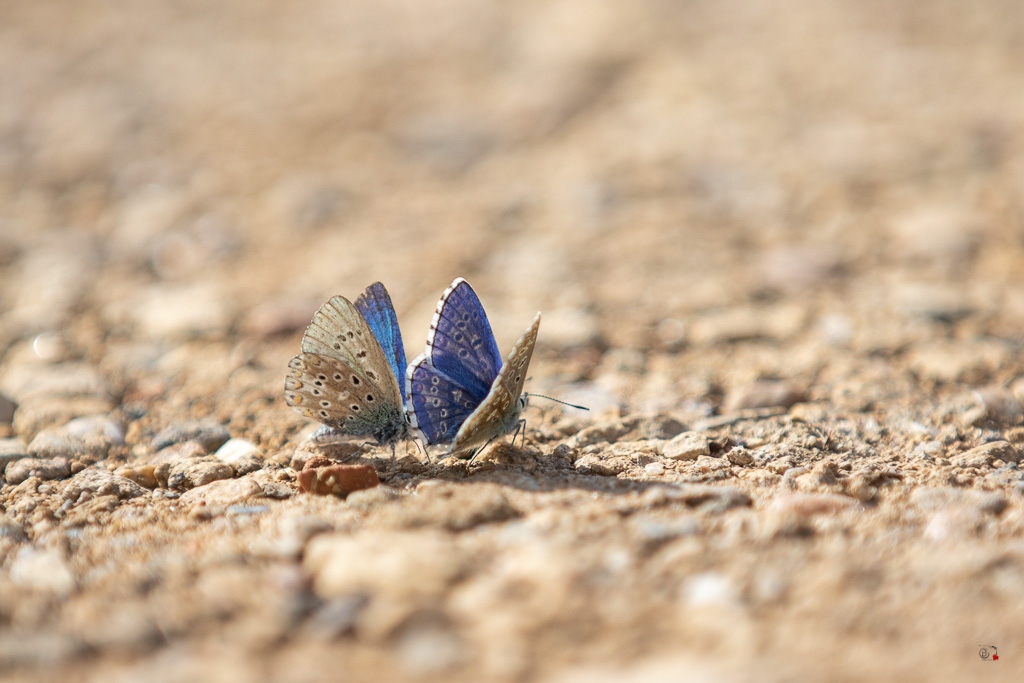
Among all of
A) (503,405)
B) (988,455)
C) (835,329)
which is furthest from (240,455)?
(835,329)

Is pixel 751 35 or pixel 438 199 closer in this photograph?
pixel 438 199

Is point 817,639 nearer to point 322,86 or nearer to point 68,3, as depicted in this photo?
point 322,86

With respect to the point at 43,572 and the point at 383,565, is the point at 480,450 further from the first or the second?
the point at 43,572

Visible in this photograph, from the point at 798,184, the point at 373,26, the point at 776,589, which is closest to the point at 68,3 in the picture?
the point at 373,26

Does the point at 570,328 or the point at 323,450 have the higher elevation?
the point at 570,328

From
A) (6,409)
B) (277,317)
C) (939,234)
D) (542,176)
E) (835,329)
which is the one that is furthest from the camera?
(542,176)

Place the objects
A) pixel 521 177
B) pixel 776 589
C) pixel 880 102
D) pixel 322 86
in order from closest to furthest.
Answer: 1. pixel 776 589
2. pixel 521 177
3. pixel 880 102
4. pixel 322 86

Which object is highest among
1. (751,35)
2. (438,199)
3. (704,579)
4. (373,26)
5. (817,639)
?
(373,26)
